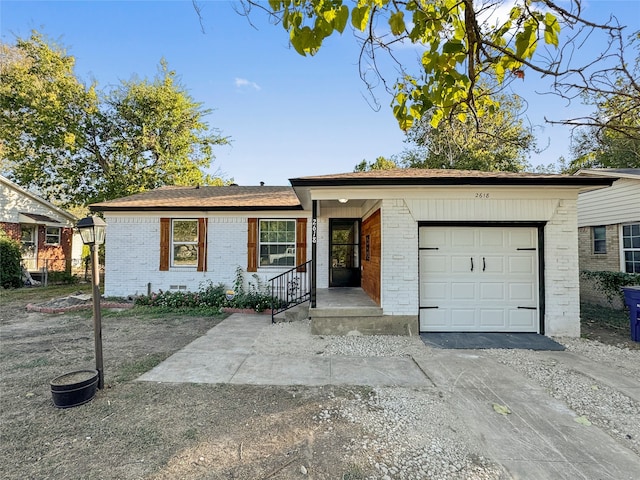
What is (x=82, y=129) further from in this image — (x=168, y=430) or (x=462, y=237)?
(x=462, y=237)

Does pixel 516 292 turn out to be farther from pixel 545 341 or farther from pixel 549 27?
pixel 549 27

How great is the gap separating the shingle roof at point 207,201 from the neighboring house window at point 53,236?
27.4ft

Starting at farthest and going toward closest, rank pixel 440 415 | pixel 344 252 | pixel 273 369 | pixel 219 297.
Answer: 1. pixel 344 252
2. pixel 219 297
3. pixel 273 369
4. pixel 440 415

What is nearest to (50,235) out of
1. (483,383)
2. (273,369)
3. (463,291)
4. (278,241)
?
(278,241)

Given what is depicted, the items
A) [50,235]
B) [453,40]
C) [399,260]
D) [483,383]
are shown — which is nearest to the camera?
[453,40]

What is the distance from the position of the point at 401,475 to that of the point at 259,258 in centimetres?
773

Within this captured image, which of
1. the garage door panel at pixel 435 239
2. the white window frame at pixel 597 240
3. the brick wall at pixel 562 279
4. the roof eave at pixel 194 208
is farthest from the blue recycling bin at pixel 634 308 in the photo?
the roof eave at pixel 194 208

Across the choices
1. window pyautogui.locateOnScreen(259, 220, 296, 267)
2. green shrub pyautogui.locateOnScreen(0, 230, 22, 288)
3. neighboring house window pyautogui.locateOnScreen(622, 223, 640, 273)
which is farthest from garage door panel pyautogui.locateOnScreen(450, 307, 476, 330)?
green shrub pyautogui.locateOnScreen(0, 230, 22, 288)

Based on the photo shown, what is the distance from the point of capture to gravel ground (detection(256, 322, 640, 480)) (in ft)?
8.09

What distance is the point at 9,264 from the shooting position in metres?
12.8

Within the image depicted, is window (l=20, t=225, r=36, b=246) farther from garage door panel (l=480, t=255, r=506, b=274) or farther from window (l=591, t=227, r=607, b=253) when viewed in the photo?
window (l=591, t=227, r=607, b=253)

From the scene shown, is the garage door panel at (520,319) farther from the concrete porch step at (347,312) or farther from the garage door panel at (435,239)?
the concrete porch step at (347,312)

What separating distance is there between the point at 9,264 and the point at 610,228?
70.1 feet

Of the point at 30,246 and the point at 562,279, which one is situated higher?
the point at 30,246
